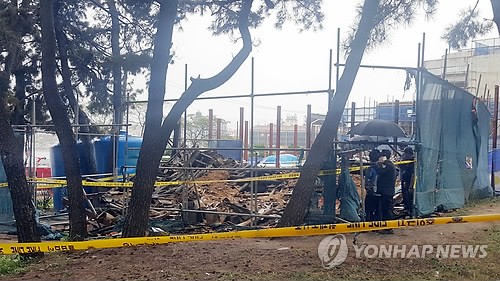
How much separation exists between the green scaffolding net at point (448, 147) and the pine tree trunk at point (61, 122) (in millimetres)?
6567

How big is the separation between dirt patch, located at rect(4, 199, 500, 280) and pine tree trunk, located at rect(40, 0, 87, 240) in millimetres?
A: 885

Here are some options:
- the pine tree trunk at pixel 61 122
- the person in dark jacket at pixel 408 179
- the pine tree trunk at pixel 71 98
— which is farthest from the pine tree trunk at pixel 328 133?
the pine tree trunk at pixel 71 98

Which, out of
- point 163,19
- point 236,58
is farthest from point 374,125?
point 163,19

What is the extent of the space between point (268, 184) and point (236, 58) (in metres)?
6.34

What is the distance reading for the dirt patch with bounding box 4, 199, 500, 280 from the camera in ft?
20.4

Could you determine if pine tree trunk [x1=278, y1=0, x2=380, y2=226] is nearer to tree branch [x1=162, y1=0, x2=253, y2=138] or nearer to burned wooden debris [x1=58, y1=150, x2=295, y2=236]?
burned wooden debris [x1=58, y1=150, x2=295, y2=236]

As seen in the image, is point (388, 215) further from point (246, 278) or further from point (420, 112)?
point (246, 278)

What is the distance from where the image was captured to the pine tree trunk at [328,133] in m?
9.18

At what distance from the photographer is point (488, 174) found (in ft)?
52.7

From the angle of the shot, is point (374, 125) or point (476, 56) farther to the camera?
point (476, 56)

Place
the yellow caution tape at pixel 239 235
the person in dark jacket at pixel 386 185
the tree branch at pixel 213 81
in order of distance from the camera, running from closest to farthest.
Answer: the yellow caution tape at pixel 239 235
the tree branch at pixel 213 81
the person in dark jacket at pixel 386 185

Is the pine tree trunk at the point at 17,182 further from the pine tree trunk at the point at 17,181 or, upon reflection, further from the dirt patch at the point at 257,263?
the dirt patch at the point at 257,263

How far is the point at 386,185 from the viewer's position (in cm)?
940

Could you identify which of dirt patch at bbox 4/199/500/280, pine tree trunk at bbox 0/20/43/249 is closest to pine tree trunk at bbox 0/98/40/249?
pine tree trunk at bbox 0/20/43/249
